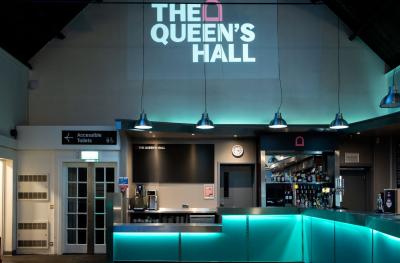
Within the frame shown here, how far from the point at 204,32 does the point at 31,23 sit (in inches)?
151

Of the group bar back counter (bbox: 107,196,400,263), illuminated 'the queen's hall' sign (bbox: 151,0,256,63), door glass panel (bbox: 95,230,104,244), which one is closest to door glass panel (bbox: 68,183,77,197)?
door glass panel (bbox: 95,230,104,244)

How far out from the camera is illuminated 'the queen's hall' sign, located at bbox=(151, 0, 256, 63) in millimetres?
12266

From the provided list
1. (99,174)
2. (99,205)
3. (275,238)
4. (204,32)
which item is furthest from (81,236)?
(204,32)

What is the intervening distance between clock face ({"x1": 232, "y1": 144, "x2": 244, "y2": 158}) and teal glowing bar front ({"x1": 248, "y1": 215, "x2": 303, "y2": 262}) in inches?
124

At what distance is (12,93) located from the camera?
444 inches

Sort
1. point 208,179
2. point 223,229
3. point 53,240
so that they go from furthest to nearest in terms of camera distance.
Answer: point 208,179 → point 53,240 → point 223,229

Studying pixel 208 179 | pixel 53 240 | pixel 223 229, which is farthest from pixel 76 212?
pixel 223 229

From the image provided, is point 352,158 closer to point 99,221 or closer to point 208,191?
point 208,191

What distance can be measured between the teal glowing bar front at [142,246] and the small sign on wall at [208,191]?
3.29 m

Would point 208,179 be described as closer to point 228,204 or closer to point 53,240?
point 228,204

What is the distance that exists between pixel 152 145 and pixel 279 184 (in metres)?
3.02

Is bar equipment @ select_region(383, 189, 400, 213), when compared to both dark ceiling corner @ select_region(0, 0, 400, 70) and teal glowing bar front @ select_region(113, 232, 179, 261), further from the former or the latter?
dark ceiling corner @ select_region(0, 0, 400, 70)

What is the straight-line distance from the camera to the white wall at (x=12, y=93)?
10719 mm

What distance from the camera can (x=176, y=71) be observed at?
12250 millimetres
